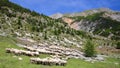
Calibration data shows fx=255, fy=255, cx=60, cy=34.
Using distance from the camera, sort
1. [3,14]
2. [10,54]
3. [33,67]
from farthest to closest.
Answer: [3,14] → [10,54] → [33,67]

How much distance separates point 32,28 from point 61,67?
78797 mm

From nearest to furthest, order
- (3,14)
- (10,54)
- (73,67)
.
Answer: (73,67), (10,54), (3,14)

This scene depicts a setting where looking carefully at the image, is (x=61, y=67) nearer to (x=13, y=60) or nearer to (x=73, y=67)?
(x=73, y=67)

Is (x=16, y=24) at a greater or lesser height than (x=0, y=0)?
lesser

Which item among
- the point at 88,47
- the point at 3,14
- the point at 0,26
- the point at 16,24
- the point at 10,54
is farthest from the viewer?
the point at 3,14

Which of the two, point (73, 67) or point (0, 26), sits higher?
→ point (0, 26)

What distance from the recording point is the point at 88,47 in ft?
226

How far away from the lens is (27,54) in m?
50.2

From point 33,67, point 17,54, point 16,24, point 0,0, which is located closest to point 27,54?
point 17,54

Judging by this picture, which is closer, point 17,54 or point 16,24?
point 17,54

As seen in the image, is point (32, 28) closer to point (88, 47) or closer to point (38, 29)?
point (38, 29)

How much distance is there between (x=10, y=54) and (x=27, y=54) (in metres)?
3.58

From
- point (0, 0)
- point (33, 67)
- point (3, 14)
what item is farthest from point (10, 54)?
point (0, 0)

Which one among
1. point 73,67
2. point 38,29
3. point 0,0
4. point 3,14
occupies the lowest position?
point 73,67
